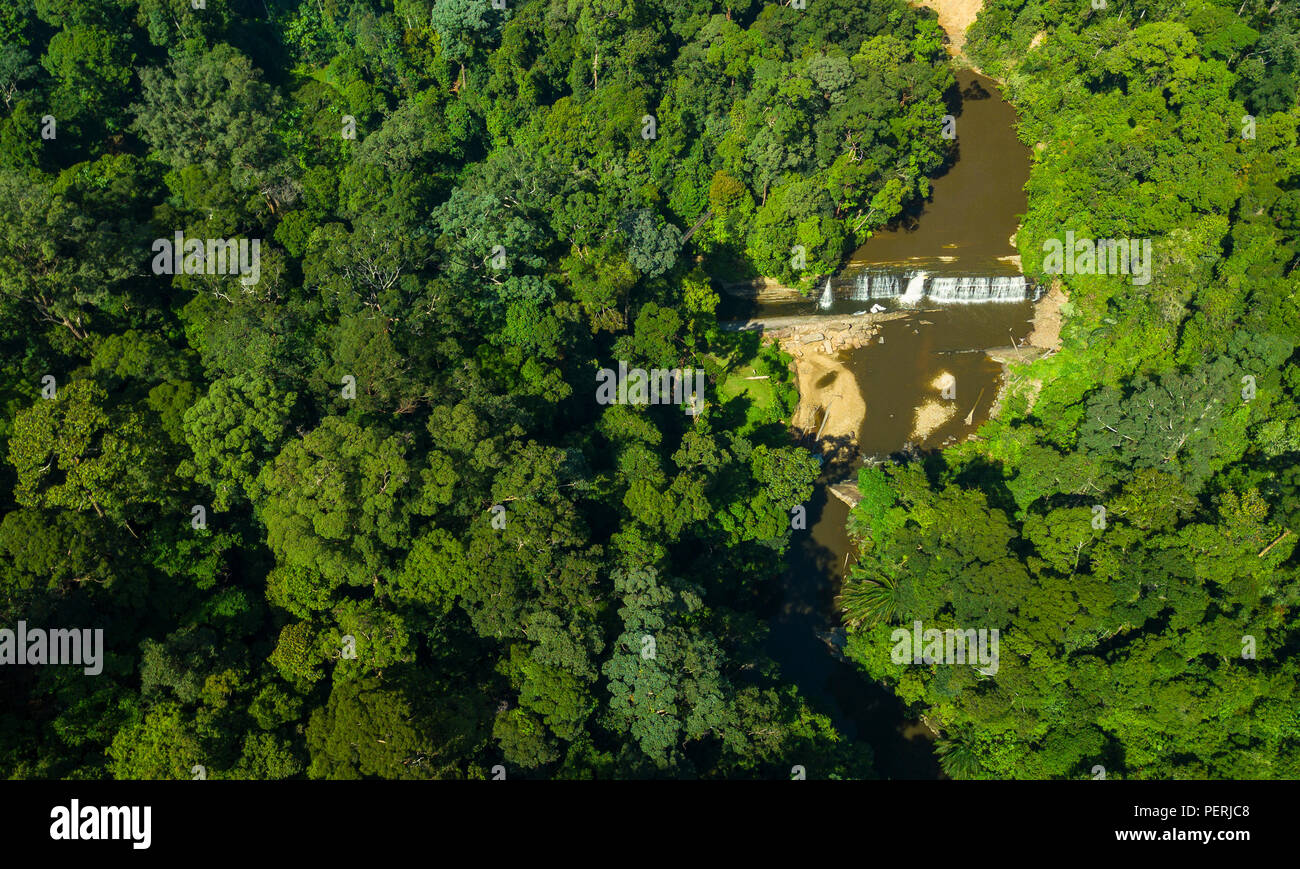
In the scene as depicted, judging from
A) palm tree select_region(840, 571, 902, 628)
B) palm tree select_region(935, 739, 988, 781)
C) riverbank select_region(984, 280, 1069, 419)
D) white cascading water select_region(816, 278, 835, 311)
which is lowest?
palm tree select_region(935, 739, 988, 781)

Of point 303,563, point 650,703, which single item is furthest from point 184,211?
point 650,703

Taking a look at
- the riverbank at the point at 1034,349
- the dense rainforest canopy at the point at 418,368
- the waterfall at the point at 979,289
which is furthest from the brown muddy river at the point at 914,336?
the dense rainforest canopy at the point at 418,368

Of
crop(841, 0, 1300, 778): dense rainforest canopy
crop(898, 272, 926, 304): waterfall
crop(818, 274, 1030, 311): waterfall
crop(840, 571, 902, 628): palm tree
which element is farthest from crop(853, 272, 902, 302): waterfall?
crop(840, 571, 902, 628): palm tree

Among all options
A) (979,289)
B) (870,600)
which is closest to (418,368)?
(870,600)

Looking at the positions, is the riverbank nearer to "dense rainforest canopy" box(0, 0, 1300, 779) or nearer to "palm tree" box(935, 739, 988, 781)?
"dense rainforest canopy" box(0, 0, 1300, 779)

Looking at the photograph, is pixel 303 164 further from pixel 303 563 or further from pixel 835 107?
pixel 835 107

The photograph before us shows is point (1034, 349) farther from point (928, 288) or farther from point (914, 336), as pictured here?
point (928, 288)

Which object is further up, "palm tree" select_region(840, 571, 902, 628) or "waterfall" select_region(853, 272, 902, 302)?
"waterfall" select_region(853, 272, 902, 302)
